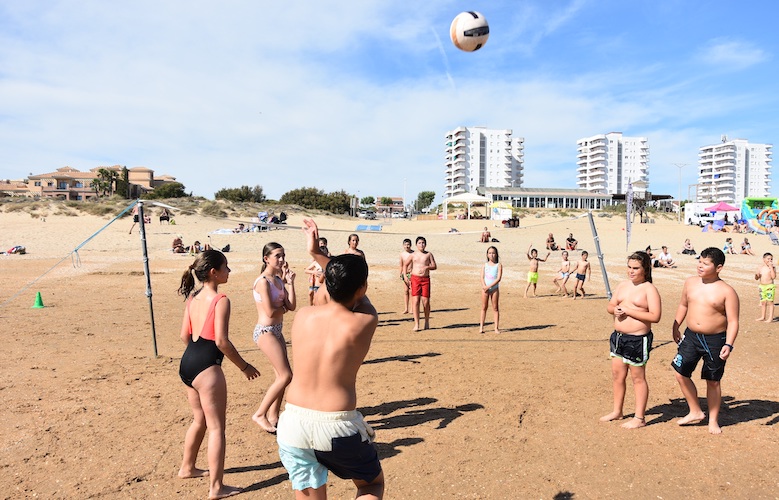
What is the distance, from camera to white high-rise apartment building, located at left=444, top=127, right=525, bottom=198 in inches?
4818

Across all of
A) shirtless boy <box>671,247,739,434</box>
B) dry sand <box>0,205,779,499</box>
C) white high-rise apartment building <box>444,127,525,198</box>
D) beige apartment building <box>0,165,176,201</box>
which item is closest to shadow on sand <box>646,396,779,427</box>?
dry sand <box>0,205,779,499</box>

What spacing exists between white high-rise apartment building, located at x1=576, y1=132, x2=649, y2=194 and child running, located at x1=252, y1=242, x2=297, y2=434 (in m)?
144

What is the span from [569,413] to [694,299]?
1.73 m

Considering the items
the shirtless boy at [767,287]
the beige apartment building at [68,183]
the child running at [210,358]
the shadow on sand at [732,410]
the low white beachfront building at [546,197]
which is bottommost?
the shadow on sand at [732,410]

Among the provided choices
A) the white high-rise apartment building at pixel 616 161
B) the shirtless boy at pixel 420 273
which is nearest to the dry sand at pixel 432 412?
the shirtless boy at pixel 420 273

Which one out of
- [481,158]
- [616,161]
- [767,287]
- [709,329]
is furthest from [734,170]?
[709,329]

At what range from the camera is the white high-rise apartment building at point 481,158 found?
12238 cm

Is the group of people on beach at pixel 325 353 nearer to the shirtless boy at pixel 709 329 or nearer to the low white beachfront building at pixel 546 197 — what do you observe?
the shirtless boy at pixel 709 329

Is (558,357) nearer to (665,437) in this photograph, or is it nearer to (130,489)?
(665,437)

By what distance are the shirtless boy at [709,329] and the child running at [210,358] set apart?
417 cm

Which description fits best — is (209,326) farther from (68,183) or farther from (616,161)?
(616,161)

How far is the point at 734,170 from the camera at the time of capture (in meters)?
146

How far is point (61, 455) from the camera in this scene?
437 centimetres

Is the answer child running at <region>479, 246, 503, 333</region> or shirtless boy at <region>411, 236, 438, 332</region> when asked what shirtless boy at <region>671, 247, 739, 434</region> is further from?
shirtless boy at <region>411, 236, 438, 332</region>
